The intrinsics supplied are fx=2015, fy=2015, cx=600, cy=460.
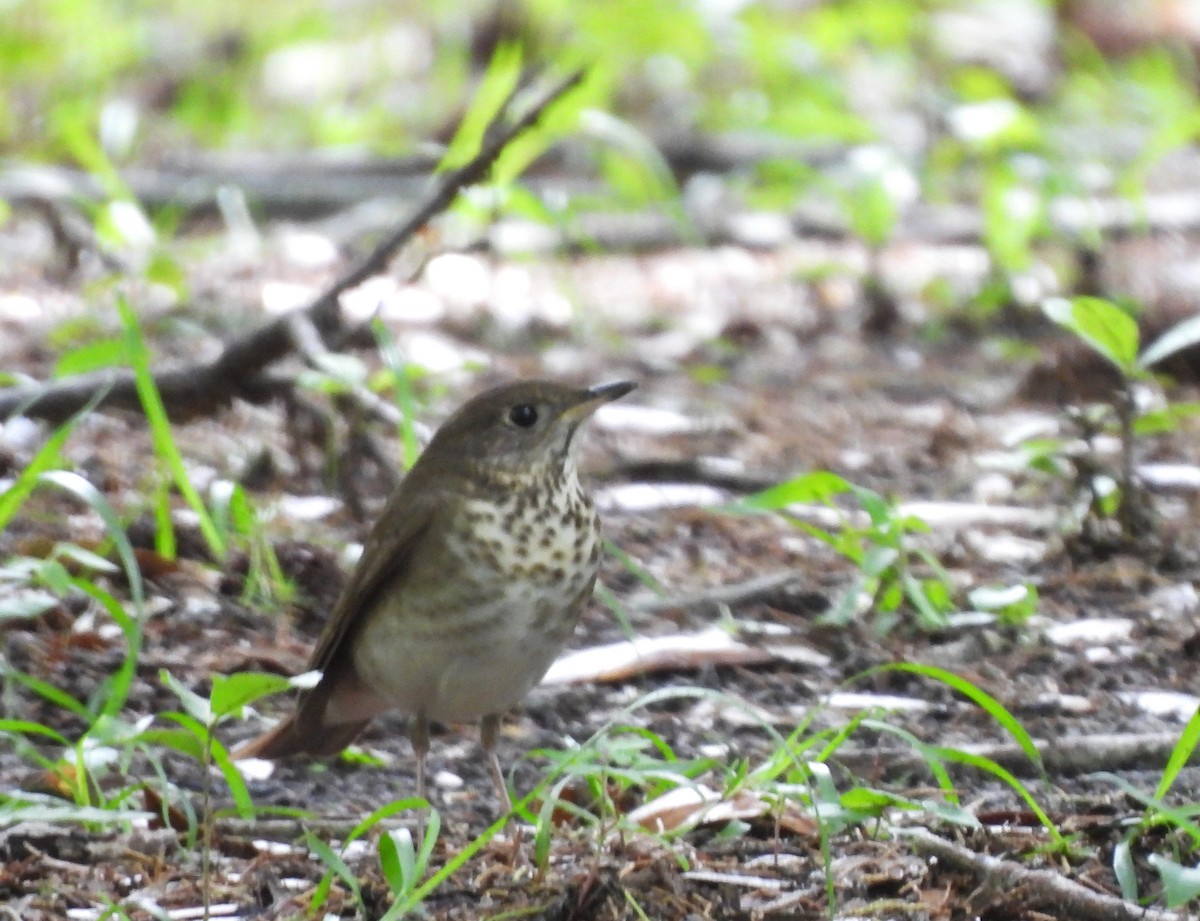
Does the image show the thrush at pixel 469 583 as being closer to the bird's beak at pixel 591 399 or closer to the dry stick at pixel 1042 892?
the bird's beak at pixel 591 399

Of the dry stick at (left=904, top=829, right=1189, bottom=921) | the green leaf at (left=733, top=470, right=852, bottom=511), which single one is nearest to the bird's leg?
the green leaf at (left=733, top=470, right=852, bottom=511)

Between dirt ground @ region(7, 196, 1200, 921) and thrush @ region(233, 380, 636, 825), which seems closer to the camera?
dirt ground @ region(7, 196, 1200, 921)

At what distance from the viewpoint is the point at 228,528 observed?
14.9 ft

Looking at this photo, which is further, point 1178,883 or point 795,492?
point 795,492

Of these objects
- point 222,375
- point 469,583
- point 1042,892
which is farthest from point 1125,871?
point 222,375

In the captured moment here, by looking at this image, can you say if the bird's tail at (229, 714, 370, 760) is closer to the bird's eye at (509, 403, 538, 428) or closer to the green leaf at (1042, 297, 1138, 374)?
the bird's eye at (509, 403, 538, 428)

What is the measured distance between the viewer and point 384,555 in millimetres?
3572

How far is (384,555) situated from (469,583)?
20cm

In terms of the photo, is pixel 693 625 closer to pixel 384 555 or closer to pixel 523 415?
pixel 523 415

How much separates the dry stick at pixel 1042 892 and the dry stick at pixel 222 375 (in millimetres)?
Result: 2232

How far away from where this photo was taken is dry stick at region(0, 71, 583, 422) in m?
4.70

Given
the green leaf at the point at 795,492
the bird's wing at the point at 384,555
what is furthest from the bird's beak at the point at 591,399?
the green leaf at the point at 795,492

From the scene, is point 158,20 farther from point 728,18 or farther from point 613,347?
point 613,347

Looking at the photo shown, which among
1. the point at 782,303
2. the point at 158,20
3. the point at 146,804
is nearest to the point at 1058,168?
the point at 782,303
